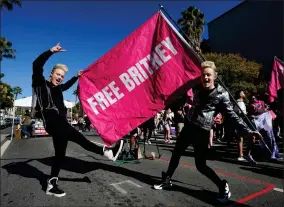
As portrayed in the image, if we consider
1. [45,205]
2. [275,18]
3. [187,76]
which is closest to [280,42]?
[275,18]

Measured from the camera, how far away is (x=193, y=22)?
114ft

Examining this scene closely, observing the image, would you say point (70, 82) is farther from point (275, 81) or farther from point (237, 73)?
point (237, 73)

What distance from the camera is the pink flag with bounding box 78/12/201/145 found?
404cm

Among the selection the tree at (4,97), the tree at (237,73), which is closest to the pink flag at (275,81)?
the tree at (237,73)

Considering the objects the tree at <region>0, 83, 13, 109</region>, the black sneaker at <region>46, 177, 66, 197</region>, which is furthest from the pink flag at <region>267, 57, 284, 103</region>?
the tree at <region>0, 83, 13, 109</region>

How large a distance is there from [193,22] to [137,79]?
33239 mm

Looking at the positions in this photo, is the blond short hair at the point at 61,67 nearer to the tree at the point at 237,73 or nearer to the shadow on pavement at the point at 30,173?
the shadow on pavement at the point at 30,173

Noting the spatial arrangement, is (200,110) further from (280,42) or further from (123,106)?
(280,42)

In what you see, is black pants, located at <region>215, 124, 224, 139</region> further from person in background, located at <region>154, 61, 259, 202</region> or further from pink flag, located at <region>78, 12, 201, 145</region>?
person in background, located at <region>154, 61, 259, 202</region>

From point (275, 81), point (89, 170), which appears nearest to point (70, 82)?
point (89, 170)

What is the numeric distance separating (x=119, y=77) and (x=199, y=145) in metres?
1.66

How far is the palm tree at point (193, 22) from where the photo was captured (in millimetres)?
34466

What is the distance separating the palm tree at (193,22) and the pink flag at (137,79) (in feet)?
104

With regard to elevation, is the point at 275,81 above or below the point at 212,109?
above
